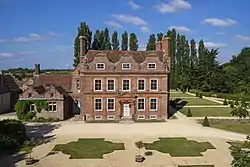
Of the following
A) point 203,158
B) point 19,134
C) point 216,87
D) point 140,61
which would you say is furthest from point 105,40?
point 203,158

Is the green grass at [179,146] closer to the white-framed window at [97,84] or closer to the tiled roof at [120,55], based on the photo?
the white-framed window at [97,84]

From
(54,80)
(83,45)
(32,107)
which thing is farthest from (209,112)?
(32,107)

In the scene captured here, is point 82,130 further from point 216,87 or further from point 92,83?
point 216,87

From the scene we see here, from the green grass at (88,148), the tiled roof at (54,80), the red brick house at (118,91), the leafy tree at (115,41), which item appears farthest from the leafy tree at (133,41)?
the green grass at (88,148)

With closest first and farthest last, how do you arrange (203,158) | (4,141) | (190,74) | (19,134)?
(203,158) < (4,141) < (19,134) < (190,74)

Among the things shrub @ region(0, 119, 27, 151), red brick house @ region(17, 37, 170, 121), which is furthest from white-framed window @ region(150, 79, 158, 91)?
shrub @ region(0, 119, 27, 151)
